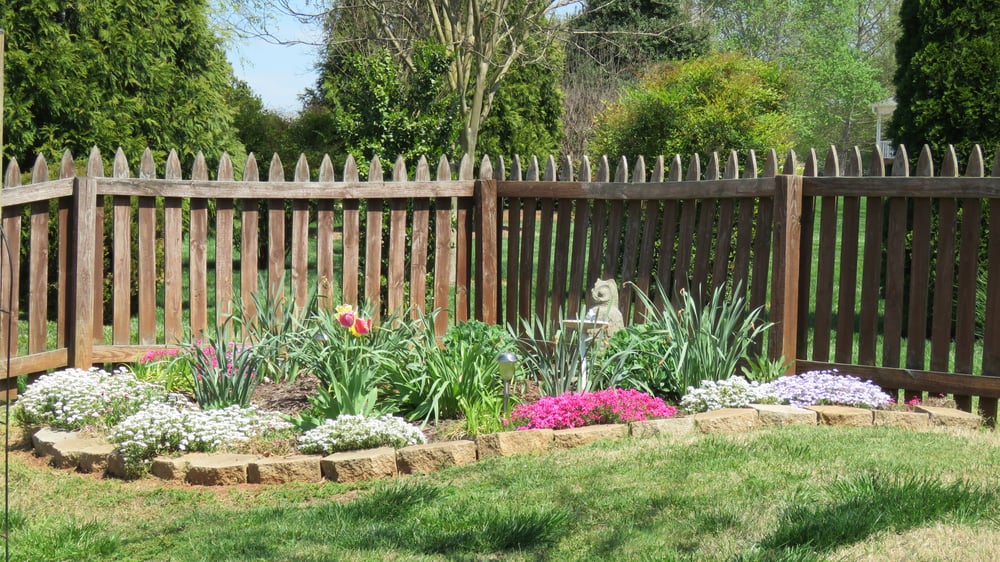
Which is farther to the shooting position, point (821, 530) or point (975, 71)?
point (975, 71)

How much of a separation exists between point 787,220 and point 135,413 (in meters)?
4.14

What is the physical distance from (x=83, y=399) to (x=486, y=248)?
3.28 m

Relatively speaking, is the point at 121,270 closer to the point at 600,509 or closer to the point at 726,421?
the point at 726,421

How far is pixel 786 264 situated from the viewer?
6289 millimetres

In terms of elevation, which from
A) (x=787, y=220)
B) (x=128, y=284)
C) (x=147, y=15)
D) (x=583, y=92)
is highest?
(x=583, y=92)

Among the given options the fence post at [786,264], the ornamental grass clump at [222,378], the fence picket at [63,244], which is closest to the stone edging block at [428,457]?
the ornamental grass clump at [222,378]

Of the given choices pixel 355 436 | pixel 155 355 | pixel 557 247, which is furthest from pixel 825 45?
pixel 355 436

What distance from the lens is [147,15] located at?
9469mm

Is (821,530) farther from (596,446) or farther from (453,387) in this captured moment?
(453,387)

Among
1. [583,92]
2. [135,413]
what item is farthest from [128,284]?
[583,92]

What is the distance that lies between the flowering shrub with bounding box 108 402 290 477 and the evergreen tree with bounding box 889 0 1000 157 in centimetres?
623

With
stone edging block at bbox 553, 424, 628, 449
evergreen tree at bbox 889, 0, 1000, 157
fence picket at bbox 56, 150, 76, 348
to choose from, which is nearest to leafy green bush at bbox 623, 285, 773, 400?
stone edging block at bbox 553, 424, 628, 449

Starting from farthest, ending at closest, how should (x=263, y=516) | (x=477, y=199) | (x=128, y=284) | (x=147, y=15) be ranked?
(x=147, y=15) < (x=477, y=199) < (x=128, y=284) < (x=263, y=516)

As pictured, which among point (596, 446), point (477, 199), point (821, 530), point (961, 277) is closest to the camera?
point (821, 530)
